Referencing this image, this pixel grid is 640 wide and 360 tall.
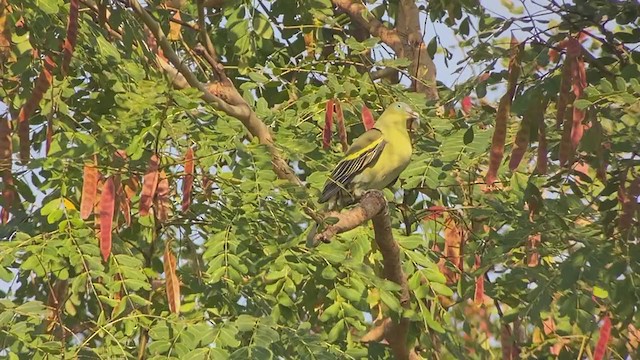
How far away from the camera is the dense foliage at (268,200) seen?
3914 mm

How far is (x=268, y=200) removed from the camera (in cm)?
475

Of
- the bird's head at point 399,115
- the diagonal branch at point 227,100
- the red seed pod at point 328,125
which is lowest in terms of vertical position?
the bird's head at point 399,115

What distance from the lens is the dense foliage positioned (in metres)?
3.91

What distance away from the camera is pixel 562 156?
3.54 m

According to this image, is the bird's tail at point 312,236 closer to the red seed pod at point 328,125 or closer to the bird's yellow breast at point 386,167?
the red seed pod at point 328,125

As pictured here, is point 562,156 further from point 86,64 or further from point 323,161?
point 86,64

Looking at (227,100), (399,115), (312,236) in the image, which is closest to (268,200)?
(312,236)

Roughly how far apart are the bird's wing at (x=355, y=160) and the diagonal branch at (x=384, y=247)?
1.39 feet

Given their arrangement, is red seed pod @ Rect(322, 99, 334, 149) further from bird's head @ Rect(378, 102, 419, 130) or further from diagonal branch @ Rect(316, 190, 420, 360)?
diagonal branch @ Rect(316, 190, 420, 360)

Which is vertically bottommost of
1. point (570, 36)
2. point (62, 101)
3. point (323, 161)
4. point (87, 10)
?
point (323, 161)

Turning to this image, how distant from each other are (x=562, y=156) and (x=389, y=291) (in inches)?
56.8

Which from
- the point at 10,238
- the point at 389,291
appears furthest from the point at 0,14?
the point at 389,291

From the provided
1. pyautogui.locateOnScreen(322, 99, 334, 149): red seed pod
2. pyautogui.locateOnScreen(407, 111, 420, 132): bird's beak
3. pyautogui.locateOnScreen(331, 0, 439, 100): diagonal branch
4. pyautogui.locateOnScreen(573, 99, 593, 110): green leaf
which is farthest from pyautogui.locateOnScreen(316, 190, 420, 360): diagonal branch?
pyautogui.locateOnScreen(331, 0, 439, 100): diagonal branch

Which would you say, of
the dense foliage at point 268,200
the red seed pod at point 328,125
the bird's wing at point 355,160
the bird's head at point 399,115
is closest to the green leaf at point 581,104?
the dense foliage at point 268,200
